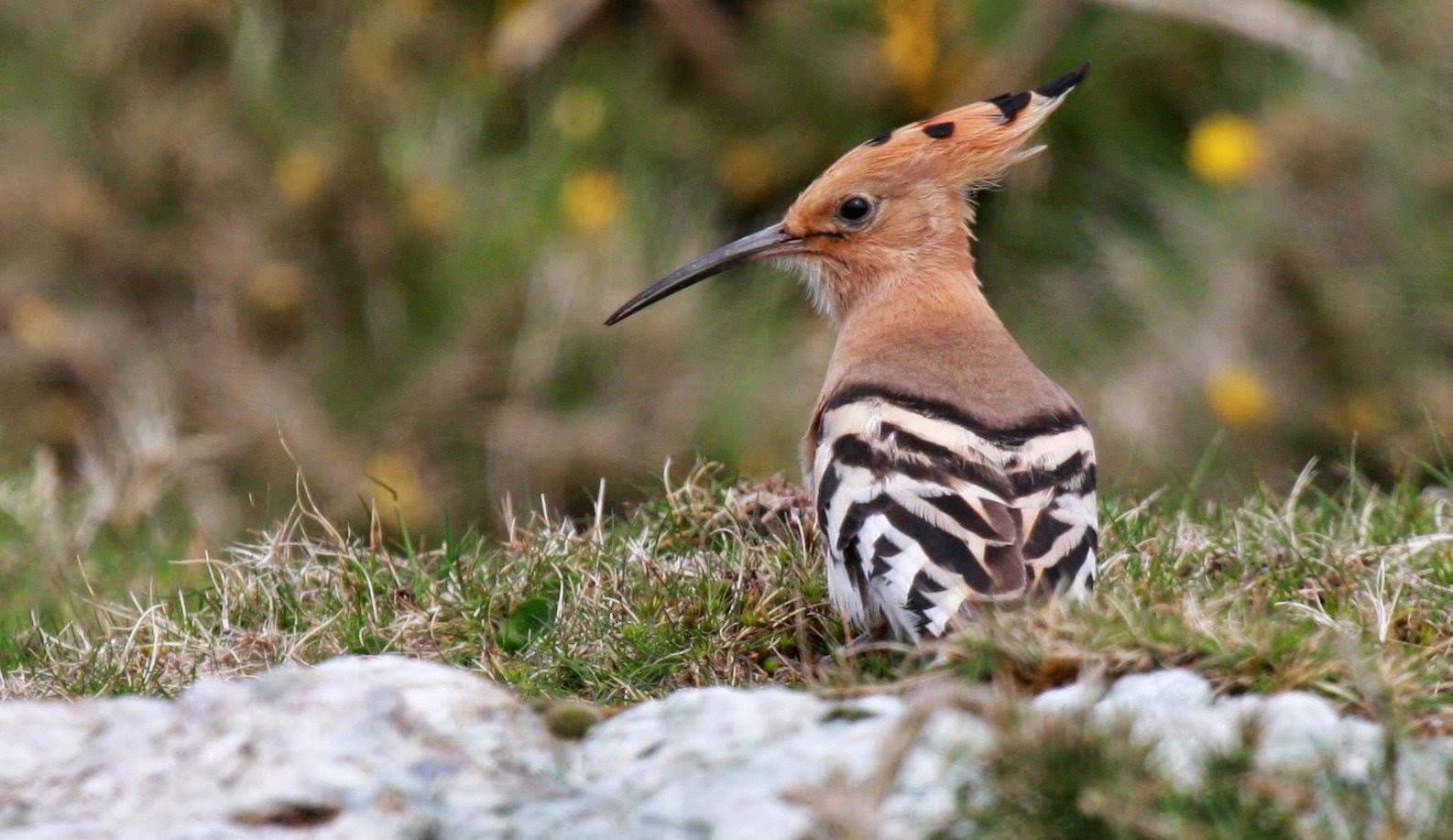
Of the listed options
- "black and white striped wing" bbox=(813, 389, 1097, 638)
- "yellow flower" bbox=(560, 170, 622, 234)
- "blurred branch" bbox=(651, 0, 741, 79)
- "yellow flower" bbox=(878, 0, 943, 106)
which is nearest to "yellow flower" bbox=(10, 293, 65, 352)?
"yellow flower" bbox=(560, 170, 622, 234)

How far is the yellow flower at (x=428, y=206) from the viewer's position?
23.2 ft

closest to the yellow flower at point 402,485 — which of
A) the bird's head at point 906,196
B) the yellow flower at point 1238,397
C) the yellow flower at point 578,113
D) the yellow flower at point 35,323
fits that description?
the yellow flower at point 35,323

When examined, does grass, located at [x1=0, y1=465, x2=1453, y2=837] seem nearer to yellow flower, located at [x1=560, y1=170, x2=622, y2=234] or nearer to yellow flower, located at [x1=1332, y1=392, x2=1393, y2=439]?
yellow flower, located at [x1=1332, y1=392, x2=1393, y2=439]

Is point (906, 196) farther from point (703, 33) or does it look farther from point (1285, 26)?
point (703, 33)

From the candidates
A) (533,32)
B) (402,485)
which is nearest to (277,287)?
(402,485)

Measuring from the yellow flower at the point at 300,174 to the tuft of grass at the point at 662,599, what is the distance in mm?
3478

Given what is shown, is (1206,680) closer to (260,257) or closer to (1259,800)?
(1259,800)

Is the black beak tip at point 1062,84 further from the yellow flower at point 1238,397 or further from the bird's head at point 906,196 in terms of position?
the yellow flower at point 1238,397

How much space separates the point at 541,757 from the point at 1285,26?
567cm

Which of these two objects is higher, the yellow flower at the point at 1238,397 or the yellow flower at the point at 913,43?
the yellow flower at the point at 913,43

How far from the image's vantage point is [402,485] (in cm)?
650

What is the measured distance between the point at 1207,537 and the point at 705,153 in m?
4.47

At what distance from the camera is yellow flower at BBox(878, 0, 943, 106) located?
23.7 ft

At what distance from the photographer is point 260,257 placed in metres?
7.23
